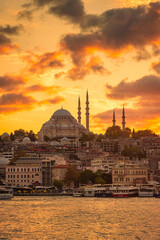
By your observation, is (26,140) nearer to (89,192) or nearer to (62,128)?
(62,128)

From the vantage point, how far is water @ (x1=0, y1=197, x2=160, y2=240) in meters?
46.9

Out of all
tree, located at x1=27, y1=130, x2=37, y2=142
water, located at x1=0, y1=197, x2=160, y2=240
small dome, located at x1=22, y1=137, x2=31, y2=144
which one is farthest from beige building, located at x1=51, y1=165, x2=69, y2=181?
tree, located at x1=27, y1=130, x2=37, y2=142

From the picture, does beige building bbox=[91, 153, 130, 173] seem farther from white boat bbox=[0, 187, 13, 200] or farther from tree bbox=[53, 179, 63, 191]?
white boat bbox=[0, 187, 13, 200]

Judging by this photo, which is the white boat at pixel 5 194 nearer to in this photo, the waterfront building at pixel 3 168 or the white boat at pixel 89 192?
the white boat at pixel 89 192

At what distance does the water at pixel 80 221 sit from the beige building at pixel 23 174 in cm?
3795

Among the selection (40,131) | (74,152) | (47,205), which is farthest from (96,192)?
(40,131)

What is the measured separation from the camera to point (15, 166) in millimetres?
111562

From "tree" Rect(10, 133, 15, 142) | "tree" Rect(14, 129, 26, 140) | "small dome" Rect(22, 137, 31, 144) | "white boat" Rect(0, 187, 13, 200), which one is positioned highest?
"tree" Rect(14, 129, 26, 140)

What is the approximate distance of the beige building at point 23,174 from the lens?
110250mm

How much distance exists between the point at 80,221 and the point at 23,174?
56.8 metres

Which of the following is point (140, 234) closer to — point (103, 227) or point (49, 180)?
point (103, 227)

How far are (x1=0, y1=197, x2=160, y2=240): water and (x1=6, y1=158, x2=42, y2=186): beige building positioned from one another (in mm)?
37954

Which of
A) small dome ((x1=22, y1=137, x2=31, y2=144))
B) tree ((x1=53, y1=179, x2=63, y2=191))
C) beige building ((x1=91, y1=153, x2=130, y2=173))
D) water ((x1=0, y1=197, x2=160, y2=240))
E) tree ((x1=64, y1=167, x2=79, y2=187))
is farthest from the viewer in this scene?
small dome ((x1=22, y1=137, x2=31, y2=144))

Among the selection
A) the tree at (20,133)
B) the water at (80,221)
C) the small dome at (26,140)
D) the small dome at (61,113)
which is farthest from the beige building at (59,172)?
the tree at (20,133)
